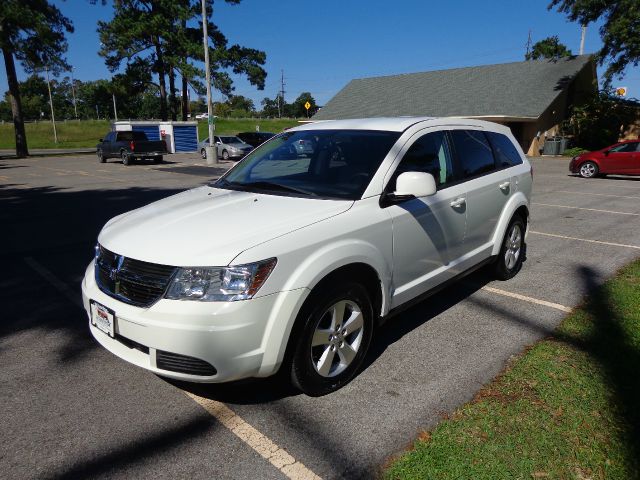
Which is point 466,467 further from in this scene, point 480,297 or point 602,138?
point 602,138

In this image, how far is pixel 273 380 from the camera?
10.5 feet

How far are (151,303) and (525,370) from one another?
254 cm

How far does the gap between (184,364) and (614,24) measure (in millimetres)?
30575

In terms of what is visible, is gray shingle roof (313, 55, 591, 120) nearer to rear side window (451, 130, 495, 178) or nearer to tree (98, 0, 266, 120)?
tree (98, 0, 266, 120)

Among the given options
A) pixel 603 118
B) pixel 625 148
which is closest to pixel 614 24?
pixel 603 118

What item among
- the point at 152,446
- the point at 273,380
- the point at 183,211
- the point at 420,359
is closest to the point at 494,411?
the point at 420,359

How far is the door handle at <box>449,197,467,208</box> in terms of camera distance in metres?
3.89

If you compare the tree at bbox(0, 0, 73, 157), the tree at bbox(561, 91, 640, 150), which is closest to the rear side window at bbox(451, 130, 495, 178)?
the tree at bbox(561, 91, 640, 150)

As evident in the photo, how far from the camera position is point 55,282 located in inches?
206

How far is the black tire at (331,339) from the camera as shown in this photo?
109 inches

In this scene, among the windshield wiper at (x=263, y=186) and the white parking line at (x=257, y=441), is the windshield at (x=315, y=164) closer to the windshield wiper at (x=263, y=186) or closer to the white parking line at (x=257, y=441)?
the windshield wiper at (x=263, y=186)

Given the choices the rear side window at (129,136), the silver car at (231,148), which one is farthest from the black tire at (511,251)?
the rear side window at (129,136)

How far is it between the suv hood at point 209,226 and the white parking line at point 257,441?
1.02 metres

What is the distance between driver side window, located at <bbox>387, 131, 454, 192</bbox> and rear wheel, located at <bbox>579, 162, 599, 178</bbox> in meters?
16.1
